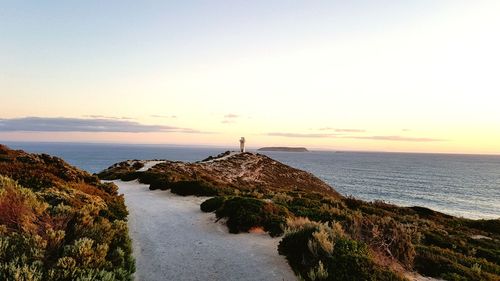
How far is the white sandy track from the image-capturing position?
27.7 ft

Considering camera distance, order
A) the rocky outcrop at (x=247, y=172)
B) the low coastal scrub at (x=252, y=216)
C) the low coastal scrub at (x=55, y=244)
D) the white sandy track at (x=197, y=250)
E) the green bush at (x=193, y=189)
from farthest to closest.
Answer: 1. the rocky outcrop at (x=247, y=172)
2. the green bush at (x=193, y=189)
3. the low coastal scrub at (x=252, y=216)
4. the white sandy track at (x=197, y=250)
5. the low coastal scrub at (x=55, y=244)

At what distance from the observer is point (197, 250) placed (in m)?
10.4

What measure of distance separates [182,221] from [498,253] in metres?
14.9

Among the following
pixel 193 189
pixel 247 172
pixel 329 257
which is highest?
pixel 329 257

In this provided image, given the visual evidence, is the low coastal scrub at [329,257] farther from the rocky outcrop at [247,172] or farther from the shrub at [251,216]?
the rocky outcrop at [247,172]

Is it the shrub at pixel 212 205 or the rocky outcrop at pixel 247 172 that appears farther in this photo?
the rocky outcrop at pixel 247 172

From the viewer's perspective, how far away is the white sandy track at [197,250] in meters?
8.45

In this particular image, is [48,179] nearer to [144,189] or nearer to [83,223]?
[83,223]

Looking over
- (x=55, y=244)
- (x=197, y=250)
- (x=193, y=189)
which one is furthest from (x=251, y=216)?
(x=193, y=189)

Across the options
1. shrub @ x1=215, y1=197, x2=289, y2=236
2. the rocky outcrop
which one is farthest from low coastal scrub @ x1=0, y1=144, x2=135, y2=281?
the rocky outcrop

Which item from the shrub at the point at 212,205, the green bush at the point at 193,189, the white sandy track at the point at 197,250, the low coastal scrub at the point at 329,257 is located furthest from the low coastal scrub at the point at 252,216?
the green bush at the point at 193,189

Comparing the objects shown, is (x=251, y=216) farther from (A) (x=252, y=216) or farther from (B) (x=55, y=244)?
(B) (x=55, y=244)

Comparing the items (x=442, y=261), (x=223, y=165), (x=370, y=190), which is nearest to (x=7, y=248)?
(x=442, y=261)

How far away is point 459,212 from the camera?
52.7 meters
